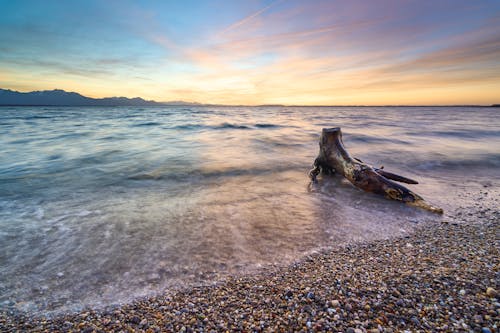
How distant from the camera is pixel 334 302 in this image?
217 centimetres

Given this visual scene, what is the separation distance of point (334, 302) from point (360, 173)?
371cm

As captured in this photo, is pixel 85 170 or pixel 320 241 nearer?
pixel 320 241

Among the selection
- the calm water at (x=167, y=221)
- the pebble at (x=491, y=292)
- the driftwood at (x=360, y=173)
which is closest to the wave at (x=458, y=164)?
the calm water at (x=167, y=221)

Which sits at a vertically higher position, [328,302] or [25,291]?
[328,302]

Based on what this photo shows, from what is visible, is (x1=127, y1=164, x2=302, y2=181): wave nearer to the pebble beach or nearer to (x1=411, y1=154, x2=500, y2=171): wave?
(x1=411, y1=154, x2=500, y2=171): wave

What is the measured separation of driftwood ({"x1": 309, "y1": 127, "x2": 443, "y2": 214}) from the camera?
4570 mm

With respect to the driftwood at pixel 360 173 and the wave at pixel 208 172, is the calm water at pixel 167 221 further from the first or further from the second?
the driftwood at pixel 360 173

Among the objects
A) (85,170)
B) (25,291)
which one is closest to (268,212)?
(25,291)

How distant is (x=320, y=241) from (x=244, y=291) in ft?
4.97

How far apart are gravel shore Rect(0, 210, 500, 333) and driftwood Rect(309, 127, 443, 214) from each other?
170cm

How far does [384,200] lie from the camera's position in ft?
15.8

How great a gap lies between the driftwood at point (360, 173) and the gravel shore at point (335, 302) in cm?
170

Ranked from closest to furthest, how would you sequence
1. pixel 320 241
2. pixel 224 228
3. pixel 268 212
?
pixel 320 241 → pixel 224 228 → pixel 268 212

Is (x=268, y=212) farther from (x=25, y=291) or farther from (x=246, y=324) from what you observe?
(x=25, y=291)
